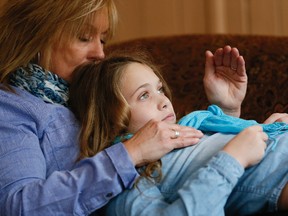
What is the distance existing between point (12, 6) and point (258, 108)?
926 mm

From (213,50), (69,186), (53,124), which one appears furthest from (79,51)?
(213,50)

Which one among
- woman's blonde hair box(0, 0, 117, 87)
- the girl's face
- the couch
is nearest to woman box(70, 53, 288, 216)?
the girl's face

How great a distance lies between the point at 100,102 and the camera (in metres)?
1.50

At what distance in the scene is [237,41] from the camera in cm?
215

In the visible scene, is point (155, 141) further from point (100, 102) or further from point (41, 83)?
point (41, 83)

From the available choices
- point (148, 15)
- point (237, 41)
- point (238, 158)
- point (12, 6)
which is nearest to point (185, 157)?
point (238, 158)

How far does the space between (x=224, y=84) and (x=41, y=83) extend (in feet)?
1.83

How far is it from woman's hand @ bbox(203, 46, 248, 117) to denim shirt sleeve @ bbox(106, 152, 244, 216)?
0.52 meters

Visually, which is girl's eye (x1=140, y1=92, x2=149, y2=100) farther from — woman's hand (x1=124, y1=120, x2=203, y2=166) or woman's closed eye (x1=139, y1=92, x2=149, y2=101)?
woman's hand (x1=124, y1=120, x2=203, y2=166)

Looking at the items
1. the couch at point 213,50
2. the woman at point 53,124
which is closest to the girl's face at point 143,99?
the woman at point 53,124

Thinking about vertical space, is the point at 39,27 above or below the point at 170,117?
above

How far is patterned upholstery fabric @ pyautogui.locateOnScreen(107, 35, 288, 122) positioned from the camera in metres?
1.99

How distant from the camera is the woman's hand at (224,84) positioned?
1697 mm

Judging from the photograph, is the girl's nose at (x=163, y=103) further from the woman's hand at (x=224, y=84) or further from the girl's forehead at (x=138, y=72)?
the woman's hand at (x=224, y=84)
